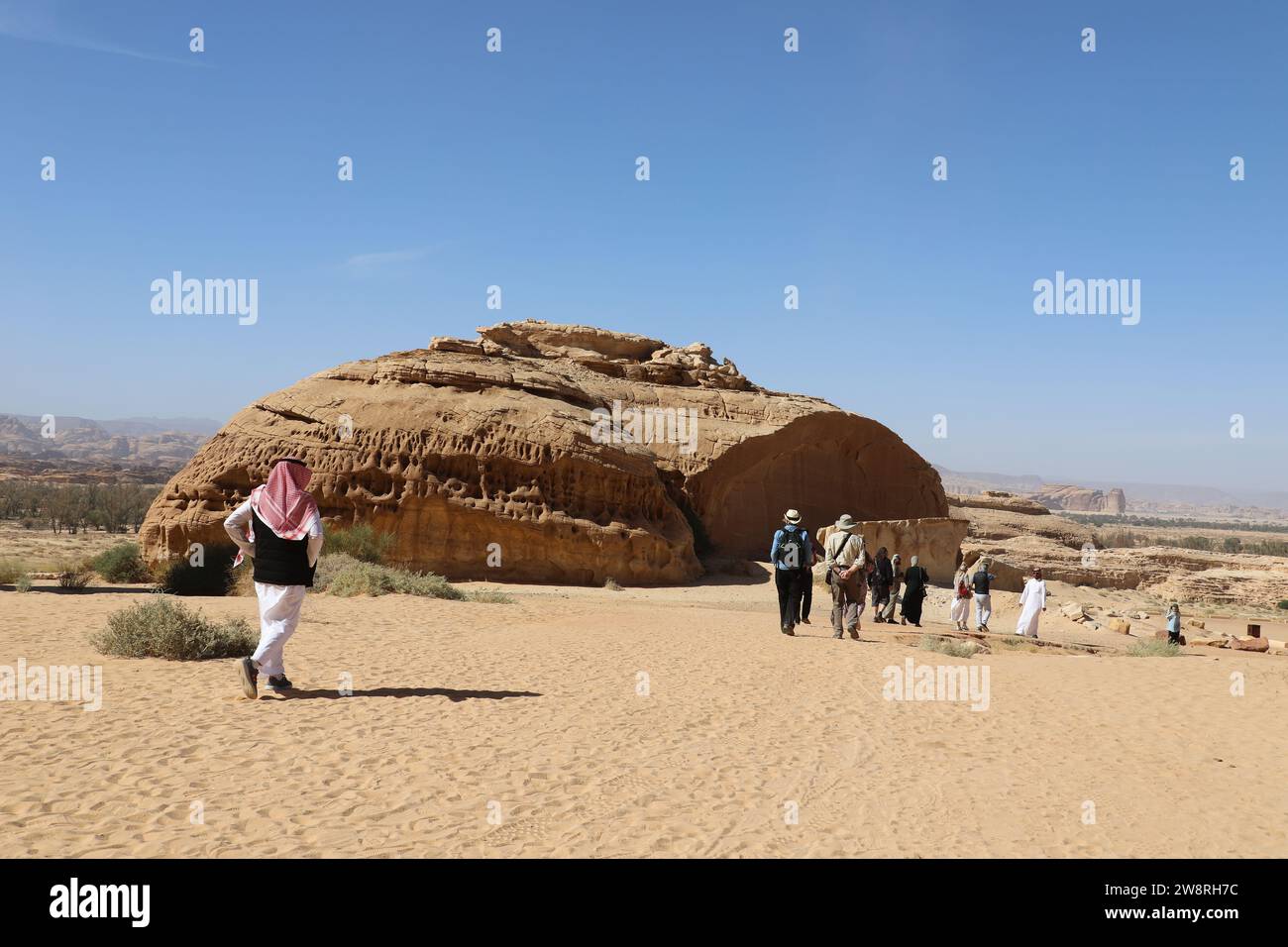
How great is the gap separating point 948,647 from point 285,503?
984 cm

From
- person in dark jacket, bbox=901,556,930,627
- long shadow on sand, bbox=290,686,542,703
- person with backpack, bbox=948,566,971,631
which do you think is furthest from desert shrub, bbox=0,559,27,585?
person with backpack, bbox=948,566,971,631

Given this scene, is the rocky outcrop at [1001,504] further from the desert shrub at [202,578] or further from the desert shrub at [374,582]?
the desert shrub at [202,578]

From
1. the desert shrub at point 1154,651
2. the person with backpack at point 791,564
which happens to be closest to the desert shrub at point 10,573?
the person with backpack at point 791,564

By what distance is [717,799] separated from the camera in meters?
5.63

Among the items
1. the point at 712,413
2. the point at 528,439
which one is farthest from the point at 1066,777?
the point at 712,413

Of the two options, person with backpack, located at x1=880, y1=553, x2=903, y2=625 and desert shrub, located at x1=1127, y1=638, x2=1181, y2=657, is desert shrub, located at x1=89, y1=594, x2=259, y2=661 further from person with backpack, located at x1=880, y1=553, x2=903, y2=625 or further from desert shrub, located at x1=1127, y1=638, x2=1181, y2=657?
desert shrub, located at x1=1127, y1=638, x2=1181, y2=657

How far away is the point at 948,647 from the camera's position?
1348cm

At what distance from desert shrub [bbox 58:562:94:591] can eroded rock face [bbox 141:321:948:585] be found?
1308 mm

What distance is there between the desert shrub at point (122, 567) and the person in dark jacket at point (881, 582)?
1571 centimetres

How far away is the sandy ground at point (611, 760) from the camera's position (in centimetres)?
486

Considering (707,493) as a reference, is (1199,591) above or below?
below
